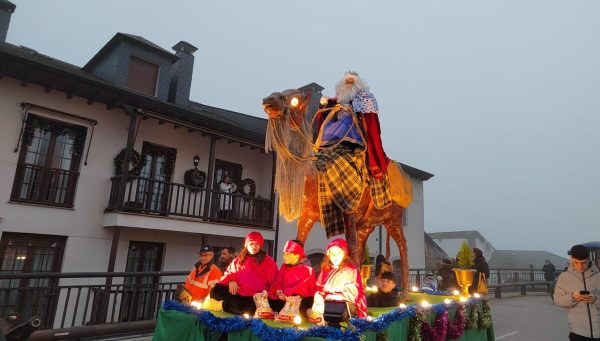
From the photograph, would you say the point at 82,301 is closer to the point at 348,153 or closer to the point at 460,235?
the point at 348,153

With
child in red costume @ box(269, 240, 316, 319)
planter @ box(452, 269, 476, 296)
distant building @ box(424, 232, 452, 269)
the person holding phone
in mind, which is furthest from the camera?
distant building @ box(424, 232, 452, 269)

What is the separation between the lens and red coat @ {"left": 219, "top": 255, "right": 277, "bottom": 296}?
3861mm

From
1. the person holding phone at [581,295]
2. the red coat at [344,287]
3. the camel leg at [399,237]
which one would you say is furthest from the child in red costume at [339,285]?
the person holding phone at [581,295]

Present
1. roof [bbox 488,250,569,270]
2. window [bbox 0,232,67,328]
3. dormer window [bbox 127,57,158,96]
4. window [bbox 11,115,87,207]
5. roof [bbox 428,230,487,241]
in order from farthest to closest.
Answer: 1. roof [bbox 488,250,569,270]
2. roof [bbox 428,230,487,241]
3. dormer window [bbox 127,57,158,96]
4. window [bbox 11,115,87,207]
5. window [bbox 0,232,67,328]

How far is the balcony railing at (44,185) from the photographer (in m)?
9.62

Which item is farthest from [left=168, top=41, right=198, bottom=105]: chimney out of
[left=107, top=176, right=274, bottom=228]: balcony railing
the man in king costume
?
the man in king costume

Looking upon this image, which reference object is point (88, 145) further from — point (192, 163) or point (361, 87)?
point (361, 87)

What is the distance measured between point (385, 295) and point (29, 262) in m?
9.63

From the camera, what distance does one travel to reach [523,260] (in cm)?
4416

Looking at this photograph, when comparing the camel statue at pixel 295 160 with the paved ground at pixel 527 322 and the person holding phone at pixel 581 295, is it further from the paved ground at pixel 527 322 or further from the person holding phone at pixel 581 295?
the paved ground at pixel 527 322

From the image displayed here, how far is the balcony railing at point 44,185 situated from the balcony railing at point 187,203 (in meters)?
1.11

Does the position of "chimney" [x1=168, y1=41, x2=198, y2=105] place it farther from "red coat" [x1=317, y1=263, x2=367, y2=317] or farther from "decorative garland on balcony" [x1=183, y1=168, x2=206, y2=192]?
"red coat" [x1=317, y1=263, x2=367, y2=317]

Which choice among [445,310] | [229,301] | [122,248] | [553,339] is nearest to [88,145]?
[122,248]

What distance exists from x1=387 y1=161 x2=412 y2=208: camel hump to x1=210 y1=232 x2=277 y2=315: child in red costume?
6.41 ft
